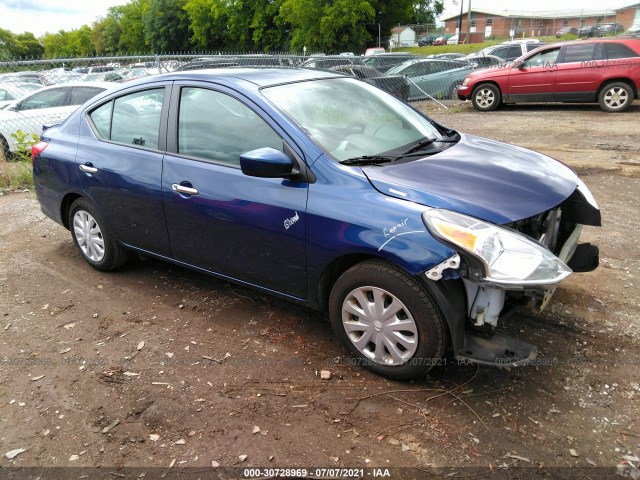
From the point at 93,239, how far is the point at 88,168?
2.21ft

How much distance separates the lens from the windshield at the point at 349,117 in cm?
327

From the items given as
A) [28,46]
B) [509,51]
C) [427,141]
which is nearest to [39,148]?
[427,141]

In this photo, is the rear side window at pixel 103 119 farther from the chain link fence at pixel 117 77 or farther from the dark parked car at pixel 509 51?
the dark parked car at pixel 509 51

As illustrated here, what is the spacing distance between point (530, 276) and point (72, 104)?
392 inches

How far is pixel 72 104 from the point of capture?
1005cm

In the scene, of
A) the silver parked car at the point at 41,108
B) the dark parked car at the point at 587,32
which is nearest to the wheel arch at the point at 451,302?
the silver parked car at the point at 41,108

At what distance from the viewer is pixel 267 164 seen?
2.95 metres

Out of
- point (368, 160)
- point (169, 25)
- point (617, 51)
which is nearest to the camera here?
point (368, 160)

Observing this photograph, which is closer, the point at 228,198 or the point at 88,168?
the point at 228,198

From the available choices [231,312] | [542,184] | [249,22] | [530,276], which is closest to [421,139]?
[542,184]

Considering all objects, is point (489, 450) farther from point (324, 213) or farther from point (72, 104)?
point (72, 104)

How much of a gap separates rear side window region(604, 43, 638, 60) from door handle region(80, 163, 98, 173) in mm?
11589

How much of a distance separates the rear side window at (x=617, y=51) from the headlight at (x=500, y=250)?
1111 cm

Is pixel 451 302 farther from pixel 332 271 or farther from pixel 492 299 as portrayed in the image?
pixel 332 271
